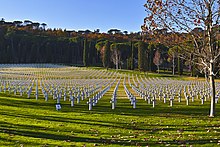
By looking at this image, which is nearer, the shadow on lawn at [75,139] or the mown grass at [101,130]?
the shadow on lawn at [75,139]

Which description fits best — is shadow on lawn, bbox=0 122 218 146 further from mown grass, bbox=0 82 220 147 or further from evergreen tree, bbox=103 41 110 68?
evergreen tree, bbox=103 41 110 68

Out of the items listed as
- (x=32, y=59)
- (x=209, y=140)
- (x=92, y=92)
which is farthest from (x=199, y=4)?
(x=32, y=59)

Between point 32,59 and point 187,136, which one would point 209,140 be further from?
point 32,59

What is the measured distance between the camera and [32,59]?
139 metres

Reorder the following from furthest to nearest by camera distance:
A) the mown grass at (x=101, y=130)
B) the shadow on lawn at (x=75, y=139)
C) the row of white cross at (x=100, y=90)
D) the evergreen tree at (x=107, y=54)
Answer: the evergreen tree at (x=107, y=54) → the row of white cross at (x=100, y=90) → the mown grass at (x=101, y=130) → the shadow on lawn at (x=75, y=139)

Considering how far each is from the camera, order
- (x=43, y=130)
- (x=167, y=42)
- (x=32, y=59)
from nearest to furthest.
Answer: (x=43, y=130) < (x=167, y=42) < (x=32, y=59)

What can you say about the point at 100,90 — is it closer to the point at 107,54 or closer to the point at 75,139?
the point at 75,139

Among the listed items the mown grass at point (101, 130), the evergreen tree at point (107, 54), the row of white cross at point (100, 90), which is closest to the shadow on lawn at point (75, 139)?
the mown grass at point (101, 130)

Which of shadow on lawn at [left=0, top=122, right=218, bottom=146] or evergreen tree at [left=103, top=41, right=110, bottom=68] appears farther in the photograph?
evergreen tree at [left=103, top=41, right=110, bottom=68]

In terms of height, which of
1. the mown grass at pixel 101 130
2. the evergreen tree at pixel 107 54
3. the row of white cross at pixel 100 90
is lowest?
the mown grass at pixel 101 130

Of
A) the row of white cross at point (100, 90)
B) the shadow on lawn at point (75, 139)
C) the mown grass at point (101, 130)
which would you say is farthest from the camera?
the row of white cross at point (100, 90)

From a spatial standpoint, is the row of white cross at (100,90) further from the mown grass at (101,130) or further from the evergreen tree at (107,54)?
the evergreen tree at (107,54)

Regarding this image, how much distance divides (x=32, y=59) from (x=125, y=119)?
417 ft

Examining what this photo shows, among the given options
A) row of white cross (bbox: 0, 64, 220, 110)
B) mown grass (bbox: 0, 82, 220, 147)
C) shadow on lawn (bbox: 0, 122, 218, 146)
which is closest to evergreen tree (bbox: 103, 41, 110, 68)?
row of white cross (bbox: 0, 64, 220, 110)
